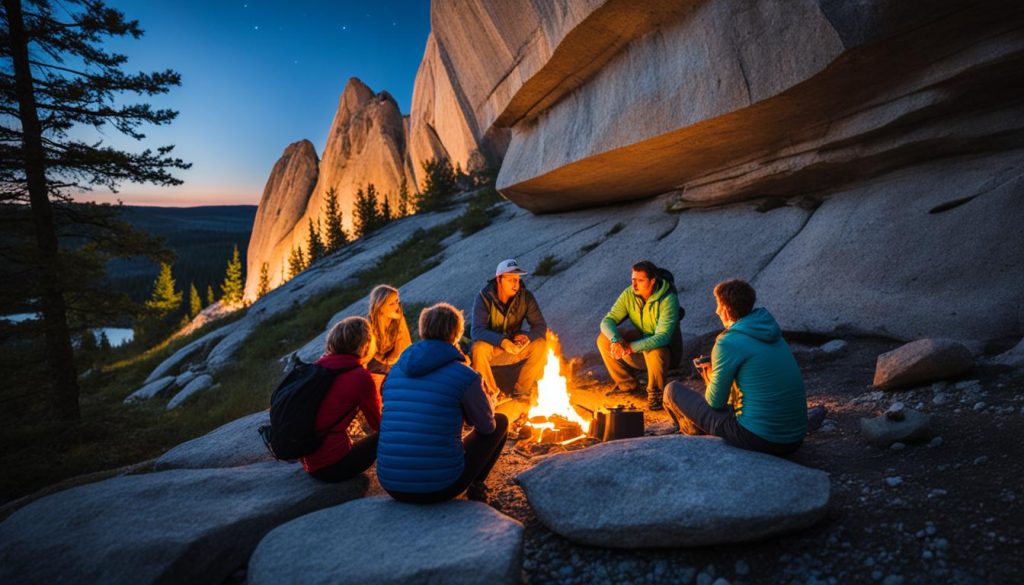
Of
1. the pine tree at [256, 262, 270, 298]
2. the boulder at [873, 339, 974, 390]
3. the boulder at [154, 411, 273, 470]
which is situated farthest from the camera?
the pine tree at [256, 262, 270, 298]

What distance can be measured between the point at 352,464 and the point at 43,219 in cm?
948

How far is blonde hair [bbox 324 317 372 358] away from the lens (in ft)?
15.1

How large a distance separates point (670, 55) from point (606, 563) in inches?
391

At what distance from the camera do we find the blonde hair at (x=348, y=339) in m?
4.60

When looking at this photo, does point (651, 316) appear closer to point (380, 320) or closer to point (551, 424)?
point (551, 424)

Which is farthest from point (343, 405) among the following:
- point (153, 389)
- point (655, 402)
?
point (153, 389)

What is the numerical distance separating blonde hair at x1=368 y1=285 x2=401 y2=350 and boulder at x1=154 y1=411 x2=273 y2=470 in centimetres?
196

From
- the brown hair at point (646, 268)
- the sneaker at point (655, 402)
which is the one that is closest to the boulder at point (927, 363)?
the sneaker at point (655, 402)

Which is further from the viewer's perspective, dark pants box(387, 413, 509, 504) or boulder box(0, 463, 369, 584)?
dark pants box(387, 413, 509, 504)

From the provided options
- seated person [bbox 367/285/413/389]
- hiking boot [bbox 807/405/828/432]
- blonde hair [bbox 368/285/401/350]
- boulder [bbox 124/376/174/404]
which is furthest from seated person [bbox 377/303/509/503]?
boulder [bbox 124/376/174/404]

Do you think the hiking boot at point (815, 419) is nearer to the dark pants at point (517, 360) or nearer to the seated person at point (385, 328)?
the dark pants at point (517, 360)

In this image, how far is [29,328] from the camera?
359 inches

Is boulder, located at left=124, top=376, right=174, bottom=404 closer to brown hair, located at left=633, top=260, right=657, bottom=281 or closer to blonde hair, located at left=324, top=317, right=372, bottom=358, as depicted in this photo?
blonde hair, located at left=324, top=317, right=372, bottom=358

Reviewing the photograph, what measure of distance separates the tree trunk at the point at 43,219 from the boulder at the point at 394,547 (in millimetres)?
8951
